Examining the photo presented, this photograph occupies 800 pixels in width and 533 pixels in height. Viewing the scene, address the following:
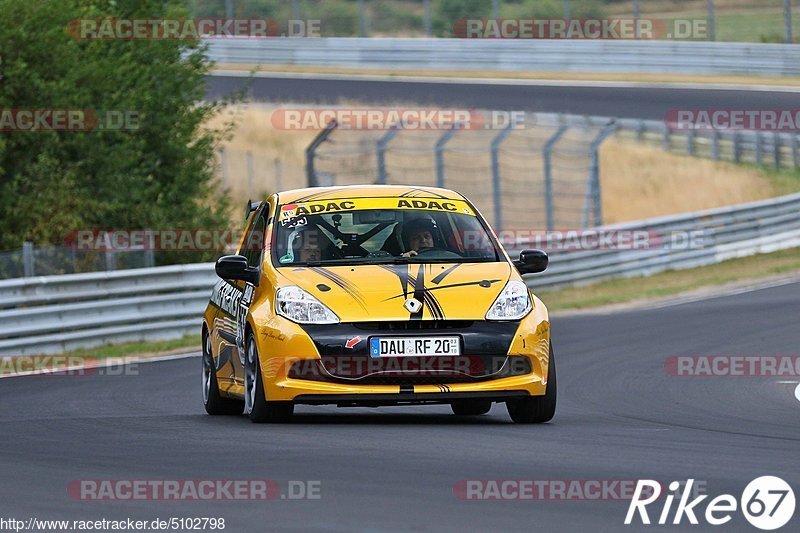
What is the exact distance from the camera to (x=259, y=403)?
Result: 32.0 feet

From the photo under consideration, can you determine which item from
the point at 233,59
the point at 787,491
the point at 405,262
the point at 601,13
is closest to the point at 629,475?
the point at 787,491

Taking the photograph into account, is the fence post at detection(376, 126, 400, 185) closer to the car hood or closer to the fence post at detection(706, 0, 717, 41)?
the fence post at detection(706, 0, 717, 41)

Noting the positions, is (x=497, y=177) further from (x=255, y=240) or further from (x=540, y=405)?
(x=540, y=405)

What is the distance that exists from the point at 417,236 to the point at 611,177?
26783 millimetres

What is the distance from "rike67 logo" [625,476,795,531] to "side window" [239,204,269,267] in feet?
14.7

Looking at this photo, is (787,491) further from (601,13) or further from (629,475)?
(601,13)

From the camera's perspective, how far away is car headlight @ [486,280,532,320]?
31.5ft

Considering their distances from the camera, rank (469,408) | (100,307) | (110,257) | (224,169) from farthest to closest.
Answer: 1. (224,169)
2. (110,257)
3. (100,307)
4. (469,408)

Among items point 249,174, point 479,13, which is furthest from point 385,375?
point 479,13

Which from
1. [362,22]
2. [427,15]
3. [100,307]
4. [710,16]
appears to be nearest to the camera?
[100,307]

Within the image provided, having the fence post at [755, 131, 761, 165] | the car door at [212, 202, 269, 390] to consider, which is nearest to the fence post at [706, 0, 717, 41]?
the fence post at [755, 131, 761, 165]

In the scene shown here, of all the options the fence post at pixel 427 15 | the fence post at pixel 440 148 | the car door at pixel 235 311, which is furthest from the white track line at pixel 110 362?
the fence post at pixel 427 15

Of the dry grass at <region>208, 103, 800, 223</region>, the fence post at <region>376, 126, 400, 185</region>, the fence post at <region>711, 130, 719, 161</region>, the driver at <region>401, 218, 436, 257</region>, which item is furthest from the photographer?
the fence post at <region>711, 130, 719, 161</region>

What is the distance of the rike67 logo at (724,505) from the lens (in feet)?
19.8
